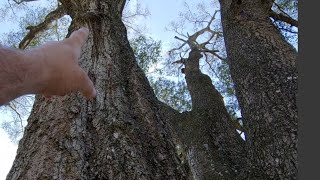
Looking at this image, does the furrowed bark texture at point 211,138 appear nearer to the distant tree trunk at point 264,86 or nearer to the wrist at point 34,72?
the distant tree trunk at point 264,86

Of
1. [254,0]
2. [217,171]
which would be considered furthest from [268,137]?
[254,0]

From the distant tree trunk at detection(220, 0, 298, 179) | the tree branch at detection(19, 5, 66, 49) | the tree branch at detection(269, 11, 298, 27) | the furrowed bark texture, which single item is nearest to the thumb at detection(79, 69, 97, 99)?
the distant tree trunk at detection(220, 0, 298, 179)

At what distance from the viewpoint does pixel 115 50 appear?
3.95m

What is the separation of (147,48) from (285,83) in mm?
8853

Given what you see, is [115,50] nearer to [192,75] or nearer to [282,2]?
[192,75]

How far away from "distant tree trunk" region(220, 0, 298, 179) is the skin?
174cm

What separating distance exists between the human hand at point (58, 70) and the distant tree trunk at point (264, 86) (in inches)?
68.9

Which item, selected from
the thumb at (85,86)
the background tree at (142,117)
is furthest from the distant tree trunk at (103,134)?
the thumb at (85,86)

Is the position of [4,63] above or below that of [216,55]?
below

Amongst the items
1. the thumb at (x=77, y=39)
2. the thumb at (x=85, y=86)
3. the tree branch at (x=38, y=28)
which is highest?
the tree branch at (x=38, y=28)

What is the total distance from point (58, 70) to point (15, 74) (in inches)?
9.3

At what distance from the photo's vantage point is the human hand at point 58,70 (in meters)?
1.52

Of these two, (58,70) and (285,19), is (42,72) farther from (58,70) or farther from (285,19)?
(285,19)

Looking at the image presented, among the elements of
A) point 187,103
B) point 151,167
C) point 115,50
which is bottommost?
point 151,167
